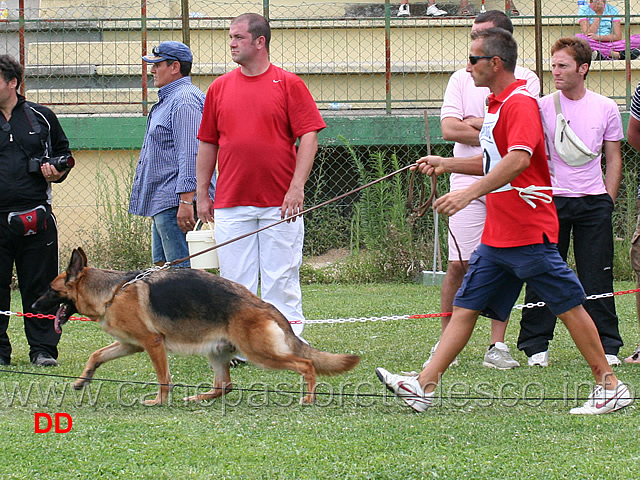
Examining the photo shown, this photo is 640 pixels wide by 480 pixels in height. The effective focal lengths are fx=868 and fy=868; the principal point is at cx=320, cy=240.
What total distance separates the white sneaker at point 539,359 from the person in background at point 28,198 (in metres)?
3.27

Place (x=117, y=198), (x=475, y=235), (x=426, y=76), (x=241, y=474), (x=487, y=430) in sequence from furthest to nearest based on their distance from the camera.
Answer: (x=426, y=76) < (x=117, y=198) < (x=475, y=235) < (x=487, y=430) < (x=241, y=474)

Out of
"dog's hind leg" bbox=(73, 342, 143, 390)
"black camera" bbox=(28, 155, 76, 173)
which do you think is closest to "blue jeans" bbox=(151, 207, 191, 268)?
"black camera" bbox=(28, 155, 76, 173)

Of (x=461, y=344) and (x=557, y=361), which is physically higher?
(x=461, y=344)

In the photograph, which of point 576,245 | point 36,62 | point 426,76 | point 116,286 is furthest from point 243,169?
point 36,62

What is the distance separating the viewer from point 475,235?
5.66 meters

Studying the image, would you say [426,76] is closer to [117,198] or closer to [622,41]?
[622,41]

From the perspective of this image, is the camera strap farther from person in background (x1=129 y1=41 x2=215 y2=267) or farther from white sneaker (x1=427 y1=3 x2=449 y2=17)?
white sneaker (x1=427 y1=3 x2=449 y2=17)

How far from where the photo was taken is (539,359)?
19.1ft

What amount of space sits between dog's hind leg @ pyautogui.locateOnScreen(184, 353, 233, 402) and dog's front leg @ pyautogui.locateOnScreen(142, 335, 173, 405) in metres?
0.15

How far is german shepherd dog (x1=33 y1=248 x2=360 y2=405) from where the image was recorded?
4.82m

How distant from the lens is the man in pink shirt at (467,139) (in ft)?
18.0

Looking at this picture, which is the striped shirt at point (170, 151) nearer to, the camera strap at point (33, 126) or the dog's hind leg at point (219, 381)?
the camera strap at point (33, 126)

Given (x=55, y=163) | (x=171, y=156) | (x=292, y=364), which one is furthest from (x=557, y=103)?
(x=55, y=163)

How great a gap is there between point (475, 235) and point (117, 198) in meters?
6.13
